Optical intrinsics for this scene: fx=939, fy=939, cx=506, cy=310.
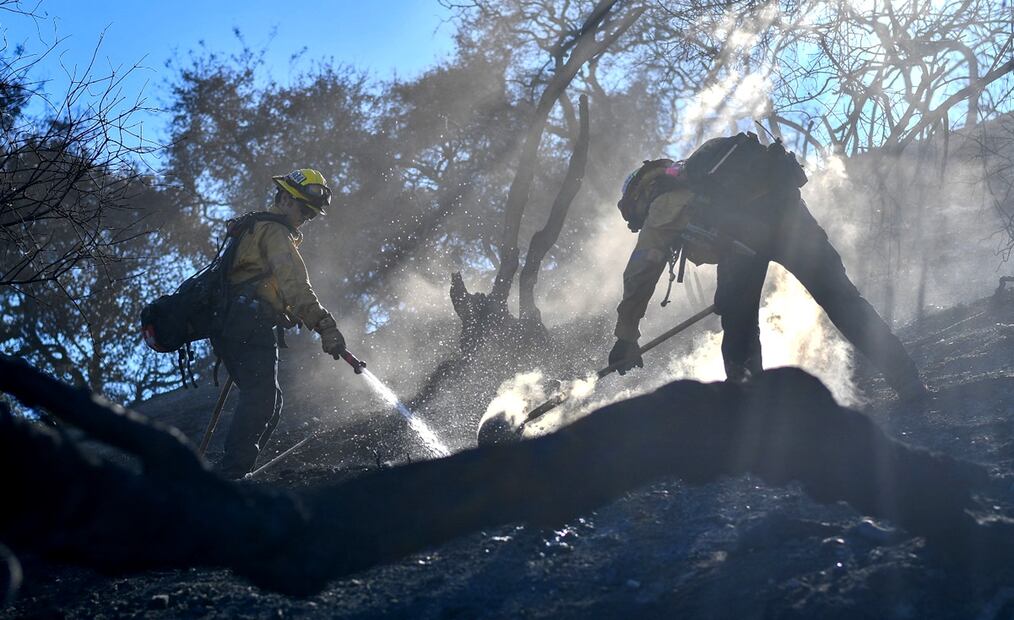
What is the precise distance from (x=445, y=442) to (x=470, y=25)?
539 inches

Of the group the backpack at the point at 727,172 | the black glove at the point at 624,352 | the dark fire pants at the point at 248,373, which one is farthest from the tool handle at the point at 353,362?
the backpack at the point at 727,172

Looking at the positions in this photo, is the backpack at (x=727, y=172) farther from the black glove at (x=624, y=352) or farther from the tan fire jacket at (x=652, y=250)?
the black glove at (x=624, y=352)

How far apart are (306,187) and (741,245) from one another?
8.55 feet

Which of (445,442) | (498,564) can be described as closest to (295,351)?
(445,442)

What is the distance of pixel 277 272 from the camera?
5.46 metres

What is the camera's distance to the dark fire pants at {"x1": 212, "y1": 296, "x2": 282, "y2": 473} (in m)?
5.38

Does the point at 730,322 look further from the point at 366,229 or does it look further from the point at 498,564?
the point at 366,229

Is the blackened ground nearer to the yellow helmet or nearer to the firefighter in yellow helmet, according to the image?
the firefighter in yellow helmet

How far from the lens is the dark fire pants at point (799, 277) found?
527 centimetres

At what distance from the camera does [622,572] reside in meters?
Answer: 3.63

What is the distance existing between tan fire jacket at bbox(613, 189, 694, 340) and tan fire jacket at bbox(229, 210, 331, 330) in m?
1.73

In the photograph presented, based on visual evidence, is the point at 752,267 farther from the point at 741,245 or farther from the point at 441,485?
the point at 441,485

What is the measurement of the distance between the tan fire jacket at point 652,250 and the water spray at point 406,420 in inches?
53.7

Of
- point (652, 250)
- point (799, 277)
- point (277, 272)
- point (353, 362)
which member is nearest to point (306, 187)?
point (277, 272)
